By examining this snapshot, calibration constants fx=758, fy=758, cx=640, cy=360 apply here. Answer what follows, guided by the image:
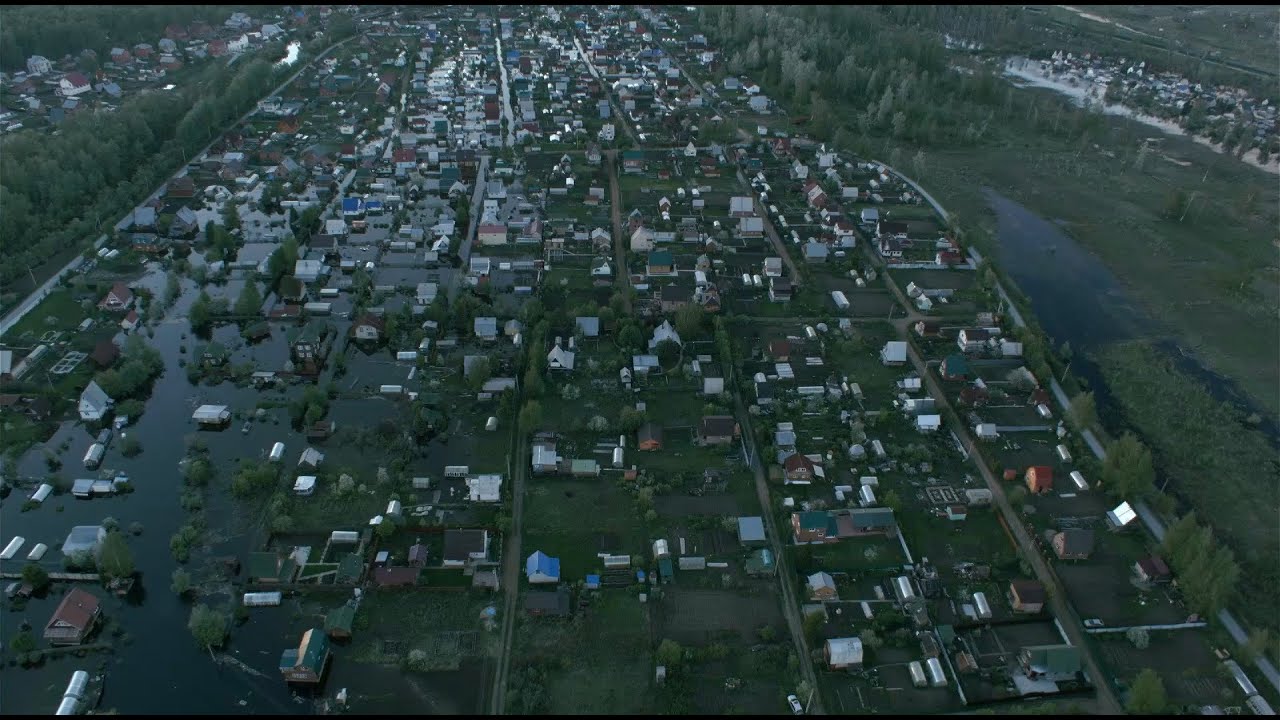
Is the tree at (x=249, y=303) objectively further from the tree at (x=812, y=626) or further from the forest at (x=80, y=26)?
the forest at (x=80, y=26)

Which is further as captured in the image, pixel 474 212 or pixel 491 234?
pixel 474 212

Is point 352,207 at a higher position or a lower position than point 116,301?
higher

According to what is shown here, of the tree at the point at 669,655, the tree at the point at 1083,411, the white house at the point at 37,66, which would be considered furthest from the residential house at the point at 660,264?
the white house at the point at 37,66

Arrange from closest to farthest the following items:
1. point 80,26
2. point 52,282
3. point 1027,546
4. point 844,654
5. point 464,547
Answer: point 844,654 < point 464,547 < point 1027,546 < point 52,282 < point 80,26

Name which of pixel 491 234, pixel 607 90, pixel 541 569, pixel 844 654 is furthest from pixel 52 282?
pixel 607 90

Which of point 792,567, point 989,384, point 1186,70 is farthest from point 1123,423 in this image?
Result: point 1186,70

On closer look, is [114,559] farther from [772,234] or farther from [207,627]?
[772,234]

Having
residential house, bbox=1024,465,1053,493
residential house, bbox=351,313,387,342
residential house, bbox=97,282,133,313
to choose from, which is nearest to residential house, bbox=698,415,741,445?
residential house, bbox=1024,465,1053,493
